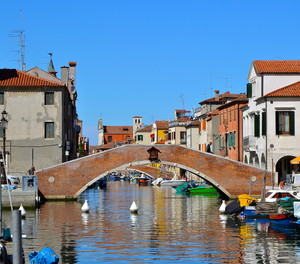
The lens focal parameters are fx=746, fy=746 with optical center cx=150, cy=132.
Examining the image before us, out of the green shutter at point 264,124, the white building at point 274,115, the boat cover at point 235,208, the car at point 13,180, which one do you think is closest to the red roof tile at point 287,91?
the white building at point 274,115

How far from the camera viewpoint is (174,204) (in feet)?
171

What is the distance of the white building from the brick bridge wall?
2.06 meters

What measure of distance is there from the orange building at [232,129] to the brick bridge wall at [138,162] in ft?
37.2

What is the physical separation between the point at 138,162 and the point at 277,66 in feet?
39.5

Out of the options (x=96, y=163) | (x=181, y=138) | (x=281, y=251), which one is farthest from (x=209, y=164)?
(x=181, y=138)

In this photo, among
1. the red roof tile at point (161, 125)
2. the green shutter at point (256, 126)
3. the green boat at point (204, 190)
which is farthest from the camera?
the red roof tile at point (161, 125)

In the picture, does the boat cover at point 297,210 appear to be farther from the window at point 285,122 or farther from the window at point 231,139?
the window at point 231,139

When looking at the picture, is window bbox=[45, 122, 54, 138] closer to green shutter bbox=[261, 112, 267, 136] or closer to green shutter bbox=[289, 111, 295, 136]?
green shutter bbox=[261, 112, 267, 136]

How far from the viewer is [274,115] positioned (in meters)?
50.6

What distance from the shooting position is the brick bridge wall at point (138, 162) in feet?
167

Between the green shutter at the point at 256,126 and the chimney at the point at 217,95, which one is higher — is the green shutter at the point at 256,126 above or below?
below

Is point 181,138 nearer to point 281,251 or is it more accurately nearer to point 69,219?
point 69,219

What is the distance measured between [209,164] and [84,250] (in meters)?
26.5

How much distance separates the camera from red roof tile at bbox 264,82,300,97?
5028 centimetres
